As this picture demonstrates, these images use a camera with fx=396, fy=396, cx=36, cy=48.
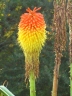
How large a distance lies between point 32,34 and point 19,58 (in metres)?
6.65

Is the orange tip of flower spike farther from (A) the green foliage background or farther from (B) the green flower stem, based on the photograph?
(A) the green foliage background

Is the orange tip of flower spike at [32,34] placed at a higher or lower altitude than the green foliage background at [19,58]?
lower

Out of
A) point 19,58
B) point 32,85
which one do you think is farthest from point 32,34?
point 19,58

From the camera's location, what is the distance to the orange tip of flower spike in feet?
9.08

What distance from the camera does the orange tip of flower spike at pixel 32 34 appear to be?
277 cm

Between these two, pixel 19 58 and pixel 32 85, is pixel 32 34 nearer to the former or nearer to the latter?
pixel 32 85

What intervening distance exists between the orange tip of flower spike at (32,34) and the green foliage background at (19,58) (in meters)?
5.95

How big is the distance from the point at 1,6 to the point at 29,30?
7.22 m

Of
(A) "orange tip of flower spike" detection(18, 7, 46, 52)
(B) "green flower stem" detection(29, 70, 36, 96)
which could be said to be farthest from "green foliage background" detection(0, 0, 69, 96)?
(B) "green flower stem" detection(29, 70, 36, 96)

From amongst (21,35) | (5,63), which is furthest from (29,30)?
(5,63)

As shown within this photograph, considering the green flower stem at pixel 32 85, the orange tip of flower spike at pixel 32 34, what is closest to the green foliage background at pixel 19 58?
the orange tip of flower spike at pixel 32 34

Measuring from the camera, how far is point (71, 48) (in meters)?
3.16

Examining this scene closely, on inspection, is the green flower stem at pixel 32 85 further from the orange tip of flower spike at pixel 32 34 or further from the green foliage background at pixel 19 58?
the green foliage background at pixel 19 58

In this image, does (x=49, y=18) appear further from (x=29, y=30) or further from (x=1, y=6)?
(x=29, y=30)
